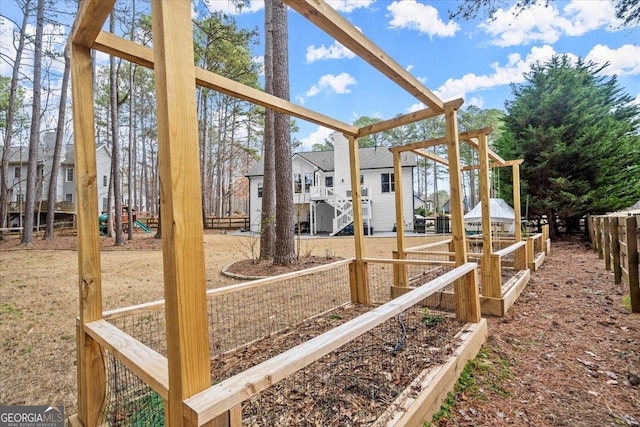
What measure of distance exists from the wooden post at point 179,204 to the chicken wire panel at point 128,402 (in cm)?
104

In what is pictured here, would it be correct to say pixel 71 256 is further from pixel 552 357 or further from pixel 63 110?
pixel 552 357

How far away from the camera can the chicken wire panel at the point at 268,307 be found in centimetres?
324

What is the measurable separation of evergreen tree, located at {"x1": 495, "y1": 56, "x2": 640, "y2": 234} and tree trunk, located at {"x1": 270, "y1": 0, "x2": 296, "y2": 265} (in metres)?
8.51

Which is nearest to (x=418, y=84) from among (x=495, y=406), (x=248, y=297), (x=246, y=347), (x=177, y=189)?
(x=177, y=189)

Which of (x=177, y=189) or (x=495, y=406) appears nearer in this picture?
(x=177, y=189)

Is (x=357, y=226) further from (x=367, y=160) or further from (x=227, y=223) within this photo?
(x=227, y=223)

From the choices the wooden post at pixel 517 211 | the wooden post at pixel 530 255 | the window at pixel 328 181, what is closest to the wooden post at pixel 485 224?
the wooden post at pixel 517 211

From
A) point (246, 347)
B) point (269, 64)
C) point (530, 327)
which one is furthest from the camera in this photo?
point (269, 64)

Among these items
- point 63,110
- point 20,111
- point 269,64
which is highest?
point 20,111

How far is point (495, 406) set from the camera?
2.02 meters

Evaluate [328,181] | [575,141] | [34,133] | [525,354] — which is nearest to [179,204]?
[525,354]

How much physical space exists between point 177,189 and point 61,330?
3.80 meters

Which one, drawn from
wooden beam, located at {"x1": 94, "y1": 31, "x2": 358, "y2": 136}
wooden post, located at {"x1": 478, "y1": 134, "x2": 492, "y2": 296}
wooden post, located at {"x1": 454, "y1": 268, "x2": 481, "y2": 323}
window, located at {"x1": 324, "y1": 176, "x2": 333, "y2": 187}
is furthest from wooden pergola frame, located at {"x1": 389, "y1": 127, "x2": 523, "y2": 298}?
window, located at {"x1": 324, "y1": 176, "x2": 333, "y2": 187}

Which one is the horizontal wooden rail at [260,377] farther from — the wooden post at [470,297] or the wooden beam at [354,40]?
the wooden post at [470,297]
